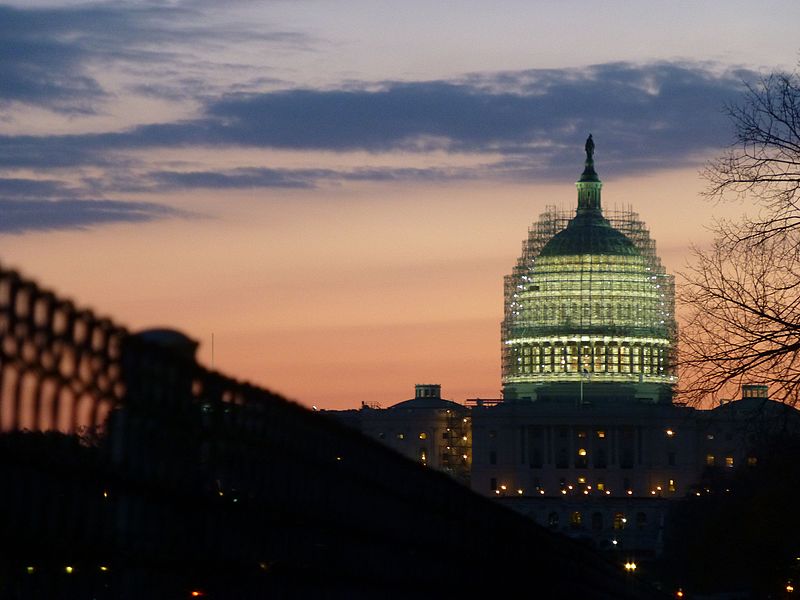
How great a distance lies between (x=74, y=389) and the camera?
823cm

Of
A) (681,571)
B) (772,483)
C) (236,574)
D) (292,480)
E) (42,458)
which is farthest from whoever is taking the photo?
(681,571)

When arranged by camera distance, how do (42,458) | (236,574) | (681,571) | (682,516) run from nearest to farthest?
(42,458), (236,574), (681,571), (682,516)

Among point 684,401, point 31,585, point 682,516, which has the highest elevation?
point 682,516

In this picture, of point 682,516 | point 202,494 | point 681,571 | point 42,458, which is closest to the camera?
point 42,458

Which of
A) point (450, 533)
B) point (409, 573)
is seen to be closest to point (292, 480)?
point (409, 573)

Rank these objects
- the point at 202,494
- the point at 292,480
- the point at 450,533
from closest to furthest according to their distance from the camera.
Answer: the point at 202,494
the point at 292,480
the point at 450,533

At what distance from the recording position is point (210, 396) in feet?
35.4

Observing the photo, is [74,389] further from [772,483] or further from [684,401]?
[772,483]

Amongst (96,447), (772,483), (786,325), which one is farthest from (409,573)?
(772,483)

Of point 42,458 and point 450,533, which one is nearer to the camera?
point 42,458

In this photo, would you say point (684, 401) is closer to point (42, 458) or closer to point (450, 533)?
point (450, 533)

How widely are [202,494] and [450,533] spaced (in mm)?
9282

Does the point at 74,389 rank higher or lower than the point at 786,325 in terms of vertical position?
lower

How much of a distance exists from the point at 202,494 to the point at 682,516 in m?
144
